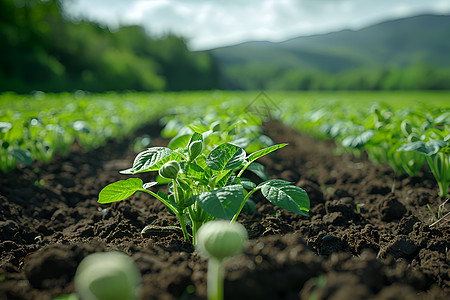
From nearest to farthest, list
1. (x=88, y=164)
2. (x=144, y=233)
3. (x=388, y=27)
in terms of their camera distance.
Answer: (x=144, y=233), (x=88, y=164), (x=388, y=27)

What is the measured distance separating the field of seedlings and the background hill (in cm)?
3811

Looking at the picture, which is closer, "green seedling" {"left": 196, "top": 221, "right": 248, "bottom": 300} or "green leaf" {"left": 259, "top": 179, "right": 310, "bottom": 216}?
"green seedling" {"left": 196, "top": 221, "right": 248, "bottom": 300}

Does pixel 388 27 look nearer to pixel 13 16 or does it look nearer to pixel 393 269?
pixel 13 16

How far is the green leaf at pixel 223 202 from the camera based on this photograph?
3.34 feet

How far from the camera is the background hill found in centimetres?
4038

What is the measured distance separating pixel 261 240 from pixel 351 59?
104756 mm

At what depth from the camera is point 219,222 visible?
0.81 metres

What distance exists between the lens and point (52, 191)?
251 centimetres

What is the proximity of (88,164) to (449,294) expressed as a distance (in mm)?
3364

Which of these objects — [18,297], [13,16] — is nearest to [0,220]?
[18,297]

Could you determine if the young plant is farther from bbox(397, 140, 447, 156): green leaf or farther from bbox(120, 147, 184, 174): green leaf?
bbox(397, 140, 447, 156): green leaf

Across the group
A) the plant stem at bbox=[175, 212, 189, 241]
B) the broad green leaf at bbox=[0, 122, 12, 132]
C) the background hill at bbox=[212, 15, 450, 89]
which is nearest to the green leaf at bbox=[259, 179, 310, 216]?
the plant stem at bbox=[175, 212, 189, 241]

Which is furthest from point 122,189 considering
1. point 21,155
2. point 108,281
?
point 21,155

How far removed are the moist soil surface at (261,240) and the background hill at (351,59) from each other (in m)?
38.4
